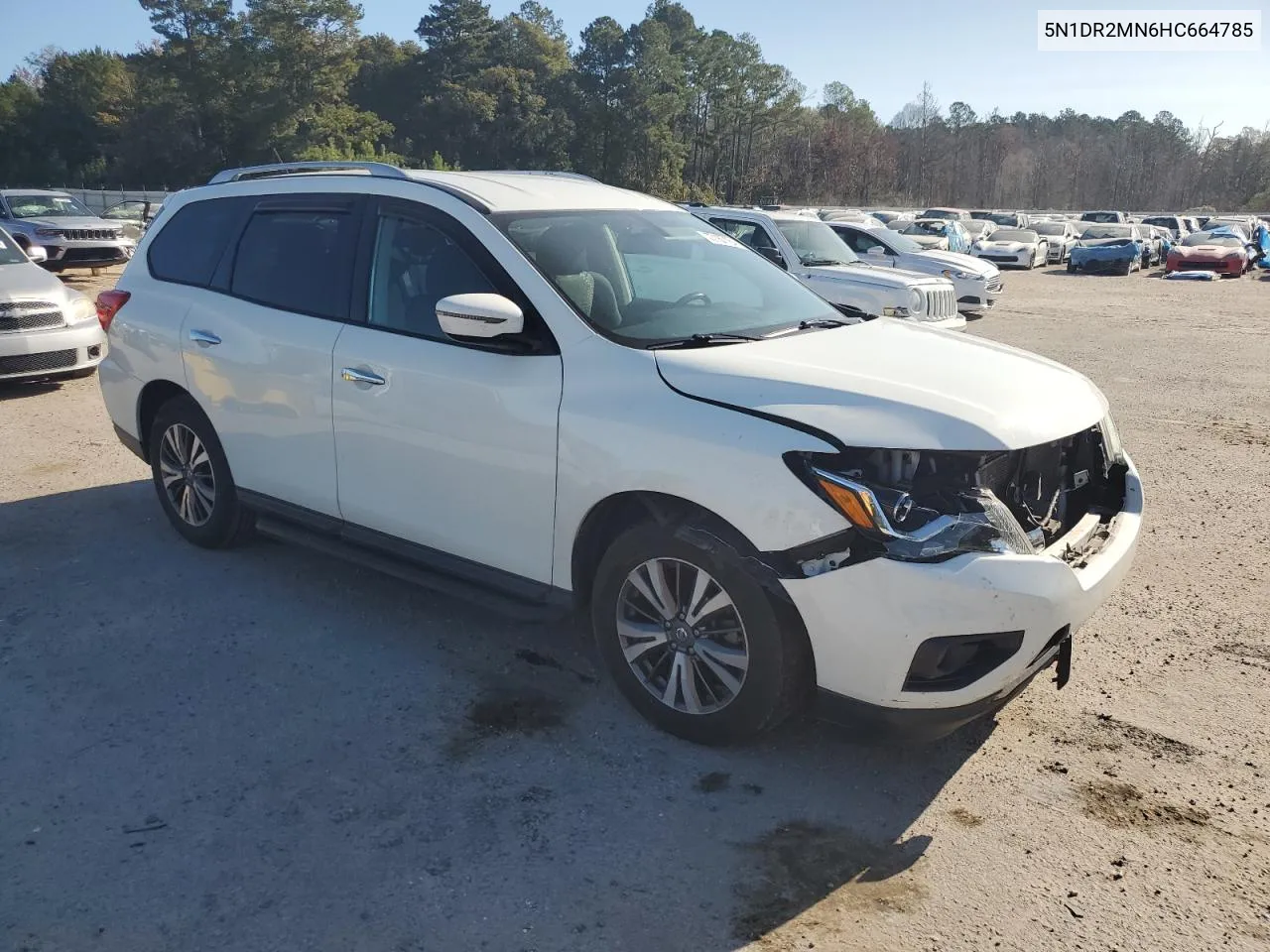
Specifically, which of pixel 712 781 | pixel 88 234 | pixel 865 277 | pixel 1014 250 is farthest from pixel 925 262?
pixel 1014 250

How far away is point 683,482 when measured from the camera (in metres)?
3.39

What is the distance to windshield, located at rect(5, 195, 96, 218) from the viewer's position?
68.2 ft

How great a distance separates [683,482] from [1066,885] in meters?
1.64

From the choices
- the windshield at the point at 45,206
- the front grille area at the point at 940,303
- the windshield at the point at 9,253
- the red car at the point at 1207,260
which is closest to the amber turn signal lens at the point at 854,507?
the front grille area at the point at 940,303

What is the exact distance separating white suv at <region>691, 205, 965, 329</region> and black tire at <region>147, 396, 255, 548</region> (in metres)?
7.58

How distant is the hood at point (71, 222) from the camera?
2008 centimetres

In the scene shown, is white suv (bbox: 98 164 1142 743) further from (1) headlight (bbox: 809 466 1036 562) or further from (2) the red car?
(2) the red car

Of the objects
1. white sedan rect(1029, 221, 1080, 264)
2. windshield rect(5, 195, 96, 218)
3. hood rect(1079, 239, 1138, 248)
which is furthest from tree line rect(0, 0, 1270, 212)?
windshield rect(5, 195, 96, 218)

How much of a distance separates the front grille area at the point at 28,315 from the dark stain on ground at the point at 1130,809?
9.65 metres

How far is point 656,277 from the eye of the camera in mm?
4414

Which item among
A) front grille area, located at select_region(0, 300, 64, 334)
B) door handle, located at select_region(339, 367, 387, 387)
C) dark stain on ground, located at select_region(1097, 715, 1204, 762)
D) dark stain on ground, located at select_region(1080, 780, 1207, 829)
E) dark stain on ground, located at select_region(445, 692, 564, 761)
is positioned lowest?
dark stain on ground, located at select_region(1080, 780, 1207, 829)

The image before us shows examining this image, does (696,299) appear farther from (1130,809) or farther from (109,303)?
(109,303)

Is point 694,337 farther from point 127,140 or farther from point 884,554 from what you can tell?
point 127,140

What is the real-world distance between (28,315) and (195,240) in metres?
5.20
